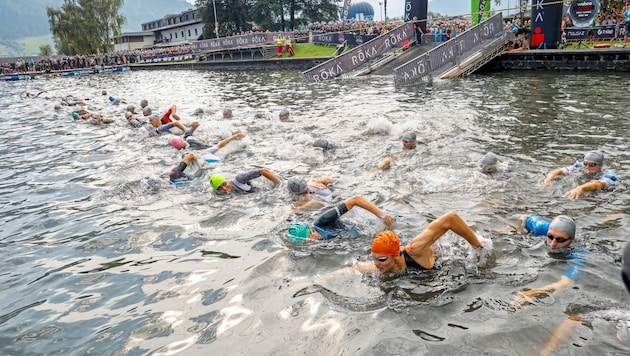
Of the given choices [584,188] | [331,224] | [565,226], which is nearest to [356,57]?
[584,188]

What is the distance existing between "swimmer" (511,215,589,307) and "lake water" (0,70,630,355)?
0.10 metres

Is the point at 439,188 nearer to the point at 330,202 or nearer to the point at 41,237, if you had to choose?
the point at 330,202

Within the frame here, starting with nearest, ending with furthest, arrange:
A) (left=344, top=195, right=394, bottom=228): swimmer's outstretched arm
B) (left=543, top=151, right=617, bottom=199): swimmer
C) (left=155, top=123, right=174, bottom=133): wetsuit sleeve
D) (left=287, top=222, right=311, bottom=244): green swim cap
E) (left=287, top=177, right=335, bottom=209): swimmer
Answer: (left=344, top=195, right=394, bottom=228): swimmer's outstretched arm
(left=287, top=222, right=311, bottom=244): green swim cap
(left=543, top=151, right=617, bottom=199): swimmer
(left=287, top=177, right=335, bottom=209): swimmer
(left=155, top=123, right=174, bottom=133): wetsuit sleeve

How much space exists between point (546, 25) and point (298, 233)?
74.4 feet

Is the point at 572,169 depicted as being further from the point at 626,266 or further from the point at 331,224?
the point at 626,266

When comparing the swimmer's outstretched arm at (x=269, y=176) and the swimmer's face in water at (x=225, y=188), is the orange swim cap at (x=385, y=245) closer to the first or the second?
the swimmer's outstretched arm at (x=269, y=176)

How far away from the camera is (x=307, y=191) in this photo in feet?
25.9

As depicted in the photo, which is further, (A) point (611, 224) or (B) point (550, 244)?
(A) point (611, 224)

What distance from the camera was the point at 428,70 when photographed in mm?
22156

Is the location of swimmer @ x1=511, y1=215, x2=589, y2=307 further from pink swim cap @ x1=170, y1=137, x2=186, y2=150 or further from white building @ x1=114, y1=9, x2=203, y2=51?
white building @ x1=114, y1=9, x2=203, y2=51

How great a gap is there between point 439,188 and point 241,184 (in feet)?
12.3

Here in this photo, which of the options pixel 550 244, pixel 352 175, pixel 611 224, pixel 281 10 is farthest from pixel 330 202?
pixel 281 10

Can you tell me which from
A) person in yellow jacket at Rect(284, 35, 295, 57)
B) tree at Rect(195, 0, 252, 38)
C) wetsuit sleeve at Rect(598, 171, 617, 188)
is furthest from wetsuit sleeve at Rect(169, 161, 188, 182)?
tree at Rect(195, 0, 252, 38)

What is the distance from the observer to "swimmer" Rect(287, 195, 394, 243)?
6223mm
